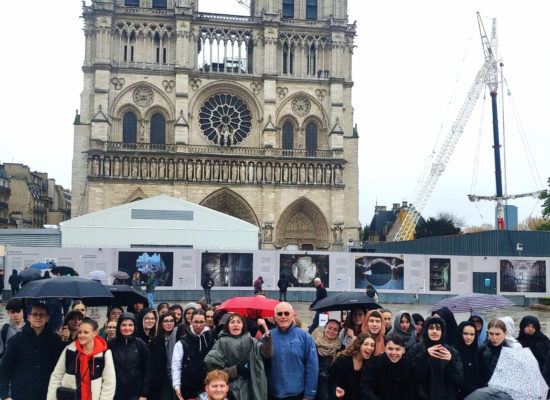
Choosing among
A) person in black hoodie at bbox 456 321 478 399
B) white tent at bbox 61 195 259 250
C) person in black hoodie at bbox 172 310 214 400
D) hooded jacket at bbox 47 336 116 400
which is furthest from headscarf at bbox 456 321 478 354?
white tent at bbox 61 195 259 250

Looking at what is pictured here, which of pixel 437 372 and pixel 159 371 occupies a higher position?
pixel 437 372

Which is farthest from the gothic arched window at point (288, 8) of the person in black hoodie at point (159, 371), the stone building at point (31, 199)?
the person in black hoodie at point (159, 371)

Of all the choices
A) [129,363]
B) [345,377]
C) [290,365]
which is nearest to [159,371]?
[129,363]

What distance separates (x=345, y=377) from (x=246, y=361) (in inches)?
38.0

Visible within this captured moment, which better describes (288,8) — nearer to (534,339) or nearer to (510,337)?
(534,339)

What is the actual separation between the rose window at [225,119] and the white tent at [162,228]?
12.1 m

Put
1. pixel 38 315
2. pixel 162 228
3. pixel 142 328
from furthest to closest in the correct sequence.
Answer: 1. pixel 162 228
2. pixel 142 328
3. pixel 38 315

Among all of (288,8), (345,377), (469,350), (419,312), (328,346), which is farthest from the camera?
(288,8)

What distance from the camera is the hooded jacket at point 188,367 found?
6.75 m

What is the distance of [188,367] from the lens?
680cm

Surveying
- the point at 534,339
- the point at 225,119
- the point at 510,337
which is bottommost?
the point at 534,339

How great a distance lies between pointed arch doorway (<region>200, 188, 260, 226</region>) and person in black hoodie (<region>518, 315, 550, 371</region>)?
3549 centimetres

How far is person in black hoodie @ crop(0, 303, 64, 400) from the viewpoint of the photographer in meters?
6.38

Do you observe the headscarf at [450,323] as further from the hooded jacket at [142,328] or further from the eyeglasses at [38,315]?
the eyeglasses at [38,315]
